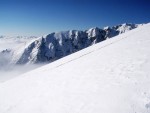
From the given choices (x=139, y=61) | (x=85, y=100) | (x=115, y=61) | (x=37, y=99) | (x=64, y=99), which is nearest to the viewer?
(x=85, y=100)

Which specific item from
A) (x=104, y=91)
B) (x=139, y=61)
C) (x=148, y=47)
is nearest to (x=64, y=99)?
(x=104, y=91)

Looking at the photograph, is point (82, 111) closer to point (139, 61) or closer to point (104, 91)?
point (104, 91)

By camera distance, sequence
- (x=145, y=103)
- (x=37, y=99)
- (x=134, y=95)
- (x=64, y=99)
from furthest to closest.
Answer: (x=37, y=99)
(x=64, y=99)
(x=134, y=95)
(x=145, y=103)

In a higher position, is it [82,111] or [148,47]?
[148,47]

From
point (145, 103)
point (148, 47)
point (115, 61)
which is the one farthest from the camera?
point (148, 47)

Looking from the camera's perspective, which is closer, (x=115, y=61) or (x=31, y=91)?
(x=31, y=91)

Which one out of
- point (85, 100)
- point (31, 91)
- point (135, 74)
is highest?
point (135, 74)

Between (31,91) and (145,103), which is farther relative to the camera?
(31,91)

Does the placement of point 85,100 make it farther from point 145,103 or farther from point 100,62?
point 100,62

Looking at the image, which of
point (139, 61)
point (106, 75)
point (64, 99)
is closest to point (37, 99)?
point (64, 99)
